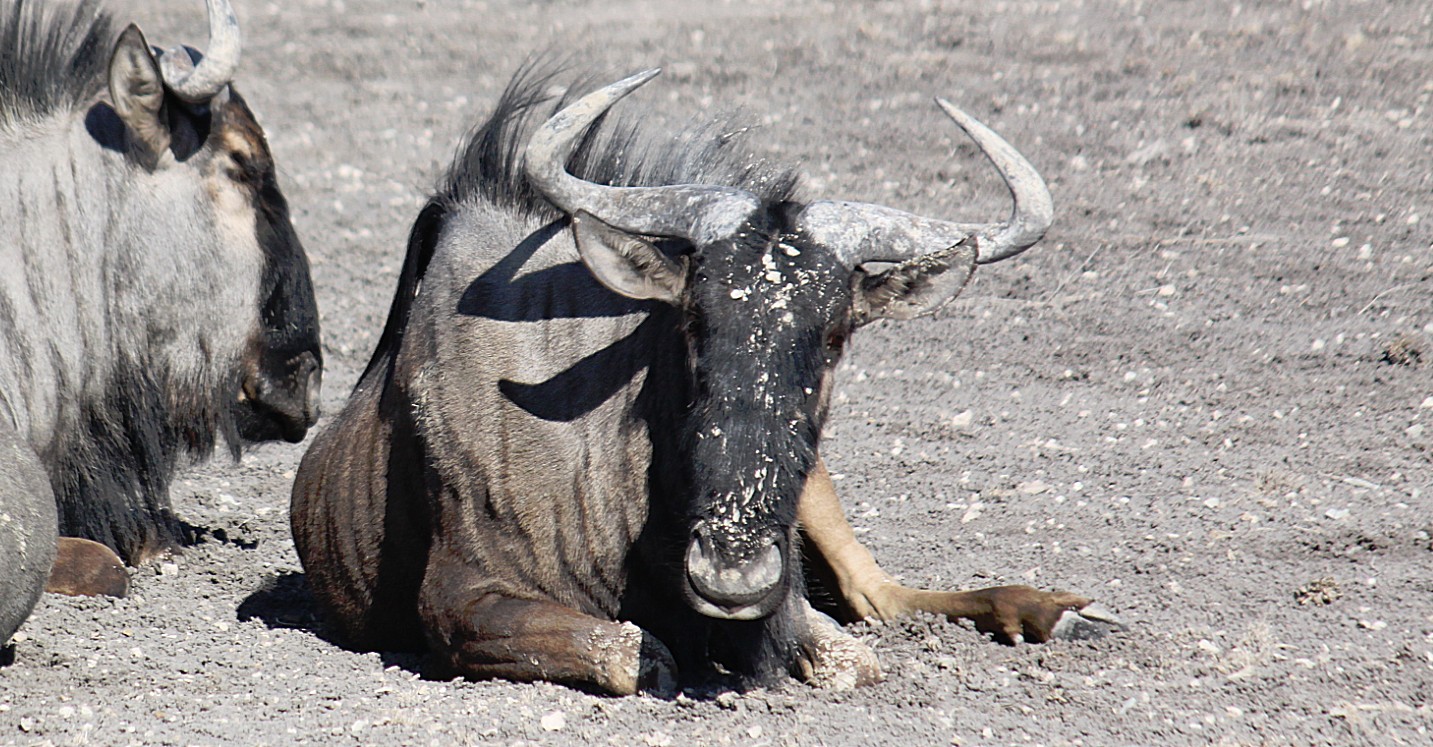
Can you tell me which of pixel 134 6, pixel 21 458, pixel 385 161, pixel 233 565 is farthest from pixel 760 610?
pixel 134 6

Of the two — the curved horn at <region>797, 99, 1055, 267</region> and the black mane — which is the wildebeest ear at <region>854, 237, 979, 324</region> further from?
the black mane

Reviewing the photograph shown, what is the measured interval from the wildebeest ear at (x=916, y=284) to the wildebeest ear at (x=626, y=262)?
1.60 ft

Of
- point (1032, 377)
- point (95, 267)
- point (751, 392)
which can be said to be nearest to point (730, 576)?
point (751, 392)

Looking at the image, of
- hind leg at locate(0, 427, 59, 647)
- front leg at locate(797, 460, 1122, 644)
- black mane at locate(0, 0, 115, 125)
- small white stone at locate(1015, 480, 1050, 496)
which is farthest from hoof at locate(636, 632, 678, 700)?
black mane at locate(0, 0, 115, 125)

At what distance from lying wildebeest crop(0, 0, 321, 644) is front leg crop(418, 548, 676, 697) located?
1.30 meters

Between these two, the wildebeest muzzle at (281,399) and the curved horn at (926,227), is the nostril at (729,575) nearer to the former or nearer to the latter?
the curved horn at (926,227)

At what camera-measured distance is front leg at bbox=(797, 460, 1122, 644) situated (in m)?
4.52

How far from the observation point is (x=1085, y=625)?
4.53 metres

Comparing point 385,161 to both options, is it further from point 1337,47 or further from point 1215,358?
point 1337,47

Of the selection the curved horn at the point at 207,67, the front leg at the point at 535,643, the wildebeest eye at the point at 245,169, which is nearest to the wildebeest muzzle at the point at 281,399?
the wildebeest eye at the point at 245,169

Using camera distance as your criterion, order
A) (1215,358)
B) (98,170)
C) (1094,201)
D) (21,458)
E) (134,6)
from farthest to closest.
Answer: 1. (134,6)
2. (1094,201)
3. (1215,358)
4. (98,170)
5. (21,458)

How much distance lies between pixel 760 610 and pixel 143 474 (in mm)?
2693

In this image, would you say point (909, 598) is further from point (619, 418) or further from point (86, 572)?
point (86, 572)

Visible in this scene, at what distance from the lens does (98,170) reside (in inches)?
200
